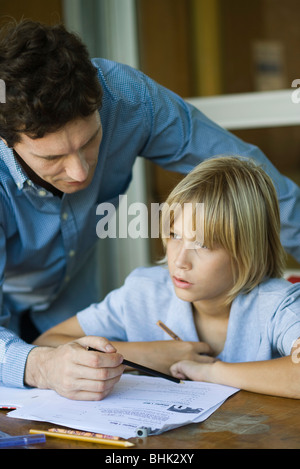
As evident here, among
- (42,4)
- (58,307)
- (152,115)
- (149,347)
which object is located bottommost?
(58,307)

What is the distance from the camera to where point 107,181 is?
160 cm

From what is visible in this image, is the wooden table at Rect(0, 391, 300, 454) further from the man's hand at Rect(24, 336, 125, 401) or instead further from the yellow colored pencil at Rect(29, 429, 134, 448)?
the man's hand at Rect(24, 336, 125, 401)

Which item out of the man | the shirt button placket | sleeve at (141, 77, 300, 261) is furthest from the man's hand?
sleeve at (141, 77, 300, 261)

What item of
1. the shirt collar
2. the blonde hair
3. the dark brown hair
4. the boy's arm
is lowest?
the boy's arm

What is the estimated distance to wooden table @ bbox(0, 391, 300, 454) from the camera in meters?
0.90

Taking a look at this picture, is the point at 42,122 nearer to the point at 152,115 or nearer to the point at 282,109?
the point at 152,115

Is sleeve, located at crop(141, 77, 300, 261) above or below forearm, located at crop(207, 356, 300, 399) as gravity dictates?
above

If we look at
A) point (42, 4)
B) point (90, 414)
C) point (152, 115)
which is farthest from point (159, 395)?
point (42, 4)

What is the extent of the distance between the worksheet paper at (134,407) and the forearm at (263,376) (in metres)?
0.02

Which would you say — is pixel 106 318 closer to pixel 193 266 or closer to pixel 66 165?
pixel 193 266

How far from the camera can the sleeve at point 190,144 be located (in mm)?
1519
